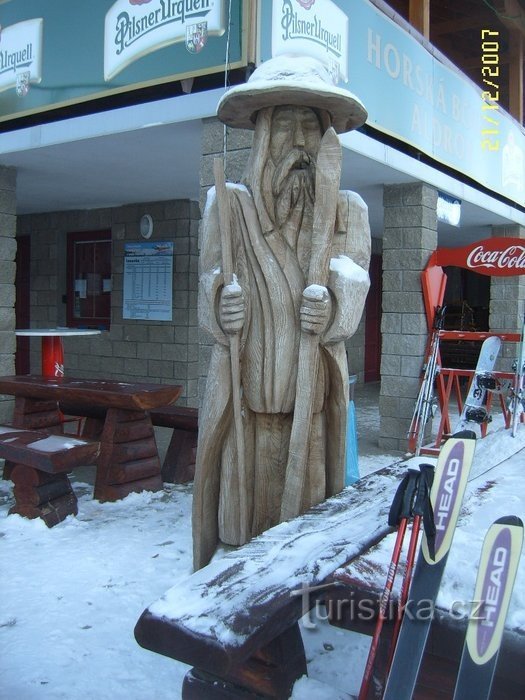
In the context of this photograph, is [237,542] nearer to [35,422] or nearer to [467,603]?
[467,603]

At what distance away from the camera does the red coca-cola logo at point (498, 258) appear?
5.47 m

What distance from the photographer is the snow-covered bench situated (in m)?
1.44

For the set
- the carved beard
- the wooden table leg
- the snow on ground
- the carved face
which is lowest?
the snow on ground

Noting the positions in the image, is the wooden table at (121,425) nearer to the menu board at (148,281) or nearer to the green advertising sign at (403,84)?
the green advertising sign at (403,84)

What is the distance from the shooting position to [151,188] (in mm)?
6516

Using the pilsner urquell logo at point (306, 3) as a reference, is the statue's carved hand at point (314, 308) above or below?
below

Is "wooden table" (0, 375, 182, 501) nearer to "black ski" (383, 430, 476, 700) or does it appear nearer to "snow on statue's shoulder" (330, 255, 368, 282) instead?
"snow on statue's shoulder" (330, 255, 368, 282)

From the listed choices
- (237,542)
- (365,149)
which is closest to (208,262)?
(237,542)

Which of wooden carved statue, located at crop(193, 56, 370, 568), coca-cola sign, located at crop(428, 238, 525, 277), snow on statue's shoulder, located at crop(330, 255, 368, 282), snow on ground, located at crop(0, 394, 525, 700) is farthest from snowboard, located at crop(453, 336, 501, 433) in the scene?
snow on statue's shoulder, located at crop(330, 255, 368, 282)

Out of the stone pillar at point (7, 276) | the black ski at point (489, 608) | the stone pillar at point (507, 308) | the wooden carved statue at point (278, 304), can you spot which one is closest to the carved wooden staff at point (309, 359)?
the wooden carved statue at point (278, 304)

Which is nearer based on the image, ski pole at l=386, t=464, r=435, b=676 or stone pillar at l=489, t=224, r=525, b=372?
ski pole at l=386, t=464, r=435, b=676

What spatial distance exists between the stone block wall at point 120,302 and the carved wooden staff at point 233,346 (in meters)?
4.55

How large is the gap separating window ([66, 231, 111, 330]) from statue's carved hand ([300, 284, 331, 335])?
5822 mm

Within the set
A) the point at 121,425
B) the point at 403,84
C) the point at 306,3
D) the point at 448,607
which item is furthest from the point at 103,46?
the point at 448,607
